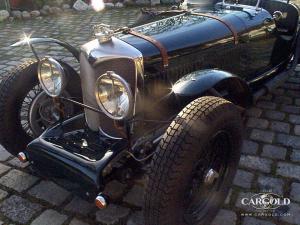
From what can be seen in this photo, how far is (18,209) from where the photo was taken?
2.62m

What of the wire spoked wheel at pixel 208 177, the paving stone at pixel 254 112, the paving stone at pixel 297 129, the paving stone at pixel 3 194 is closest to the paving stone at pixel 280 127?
the paving stone at pixel 297 129

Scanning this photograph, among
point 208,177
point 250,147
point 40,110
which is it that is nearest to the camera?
point 208,177

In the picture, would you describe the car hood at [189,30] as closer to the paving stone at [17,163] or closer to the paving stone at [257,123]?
the paving stone at [257,123]

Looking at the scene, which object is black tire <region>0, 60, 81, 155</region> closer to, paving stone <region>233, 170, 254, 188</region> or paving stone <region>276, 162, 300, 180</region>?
paving stone <region>233, 170, 254, 188</region>

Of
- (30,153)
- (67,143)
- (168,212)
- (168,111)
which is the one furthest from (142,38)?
(168,212)

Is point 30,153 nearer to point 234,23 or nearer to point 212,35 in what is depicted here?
point 212,35

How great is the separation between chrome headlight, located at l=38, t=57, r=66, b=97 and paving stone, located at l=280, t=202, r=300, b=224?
1798 mm

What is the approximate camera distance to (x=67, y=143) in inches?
98.2

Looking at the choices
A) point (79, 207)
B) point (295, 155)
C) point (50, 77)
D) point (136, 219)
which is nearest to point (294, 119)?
point (295, 155)

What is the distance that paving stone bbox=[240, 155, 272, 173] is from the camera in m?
2.98

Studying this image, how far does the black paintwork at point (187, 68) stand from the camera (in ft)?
7.75

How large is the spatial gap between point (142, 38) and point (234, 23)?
3.45 ft

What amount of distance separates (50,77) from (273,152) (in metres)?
2.01

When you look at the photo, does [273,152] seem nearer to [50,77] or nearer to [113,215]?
[113,215]
